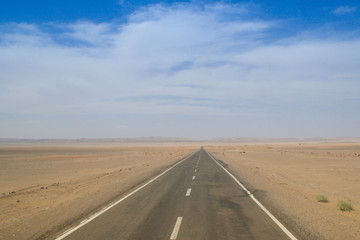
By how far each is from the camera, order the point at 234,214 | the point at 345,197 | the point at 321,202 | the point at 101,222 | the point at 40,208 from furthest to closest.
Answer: the point at 345,197
the point at 321,202
the point at 40,208
the point at 234,214
the point at 101,222

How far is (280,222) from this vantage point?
9.79 m

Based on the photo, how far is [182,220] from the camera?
32.7ft

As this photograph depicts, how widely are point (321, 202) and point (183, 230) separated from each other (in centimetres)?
844

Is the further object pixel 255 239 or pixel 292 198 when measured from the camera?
pixel 292 198

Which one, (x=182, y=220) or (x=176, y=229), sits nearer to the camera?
(x=176, y=229)

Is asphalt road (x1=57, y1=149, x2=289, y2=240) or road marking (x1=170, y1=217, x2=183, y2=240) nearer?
road marking (x1=170, y1=217, x2=183, y2=240)

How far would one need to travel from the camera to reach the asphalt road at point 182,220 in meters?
8.35

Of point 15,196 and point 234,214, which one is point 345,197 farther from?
point 15,196

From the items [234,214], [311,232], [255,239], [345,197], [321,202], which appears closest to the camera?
[255,239]

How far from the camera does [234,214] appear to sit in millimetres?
10953

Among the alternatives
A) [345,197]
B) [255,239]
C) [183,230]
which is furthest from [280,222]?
[345,197]

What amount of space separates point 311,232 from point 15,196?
14803 mm

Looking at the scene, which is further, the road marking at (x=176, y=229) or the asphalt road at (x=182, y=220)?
the asphalt road at (x=182, y=220)

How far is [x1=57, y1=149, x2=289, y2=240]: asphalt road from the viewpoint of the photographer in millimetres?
8352
